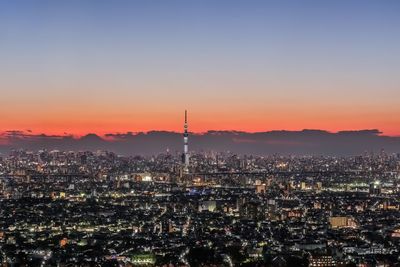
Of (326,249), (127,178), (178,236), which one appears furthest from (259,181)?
(326,249)

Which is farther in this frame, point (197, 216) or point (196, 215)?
point (196, 215)

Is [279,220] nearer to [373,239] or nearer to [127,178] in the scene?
[373,239]

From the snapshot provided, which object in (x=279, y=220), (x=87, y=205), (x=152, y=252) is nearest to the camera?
(x=152, y=252)

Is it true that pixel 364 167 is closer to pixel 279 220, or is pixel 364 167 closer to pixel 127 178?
pixel 127 178

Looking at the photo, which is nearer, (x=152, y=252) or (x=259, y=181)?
(x=152, y=252)

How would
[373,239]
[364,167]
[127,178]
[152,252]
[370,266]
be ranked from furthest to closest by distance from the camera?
[364,167], [127,178], [373,239], [152,252], [370,266]

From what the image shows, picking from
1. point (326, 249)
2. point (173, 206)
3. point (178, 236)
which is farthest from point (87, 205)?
point (326, 249)
